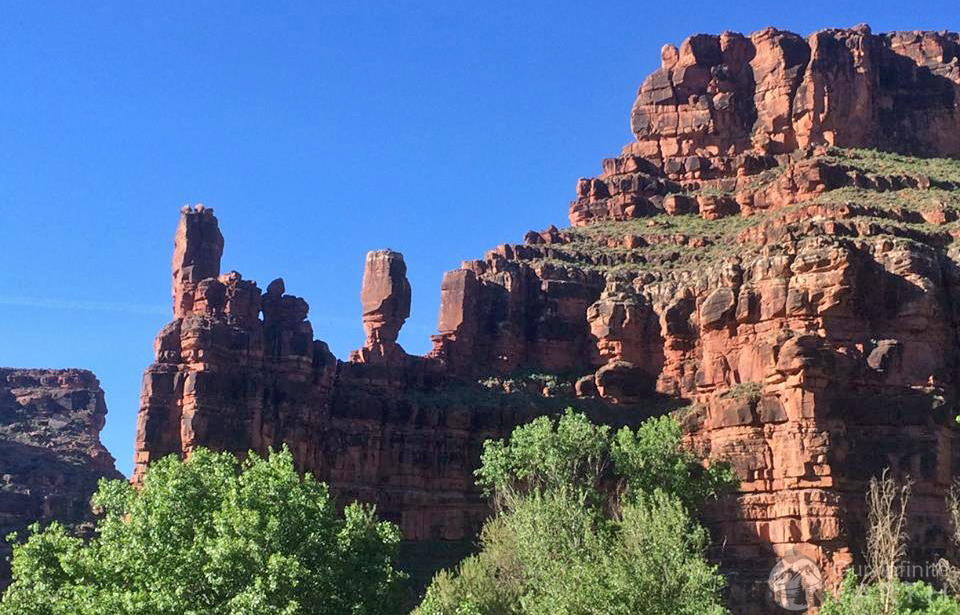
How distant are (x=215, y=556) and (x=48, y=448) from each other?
9032cm

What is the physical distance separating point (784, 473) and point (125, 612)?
38.4 meters

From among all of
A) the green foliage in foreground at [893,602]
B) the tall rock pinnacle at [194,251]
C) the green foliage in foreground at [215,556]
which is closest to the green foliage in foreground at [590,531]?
the green foliage in foreground at [215,556]

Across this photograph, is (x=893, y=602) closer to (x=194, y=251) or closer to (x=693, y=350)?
(x=693, y=350)

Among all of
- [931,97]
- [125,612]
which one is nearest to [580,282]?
[931,97]

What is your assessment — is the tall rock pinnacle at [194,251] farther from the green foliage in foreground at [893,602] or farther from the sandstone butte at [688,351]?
the green foliage in foreground at [893,602]

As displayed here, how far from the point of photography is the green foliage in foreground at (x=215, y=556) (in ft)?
149

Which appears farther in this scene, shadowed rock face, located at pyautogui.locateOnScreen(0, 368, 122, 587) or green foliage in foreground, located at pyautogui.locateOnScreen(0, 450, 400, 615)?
shadowed rock face, located at pyautogui.locateOnScreen(0, 368, 122, 587)

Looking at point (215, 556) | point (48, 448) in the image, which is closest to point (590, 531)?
point (215, 556)

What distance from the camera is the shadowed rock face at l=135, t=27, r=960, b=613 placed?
240ft

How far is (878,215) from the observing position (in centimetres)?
9394

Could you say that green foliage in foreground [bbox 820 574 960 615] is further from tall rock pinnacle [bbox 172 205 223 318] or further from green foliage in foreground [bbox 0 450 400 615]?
tall rock pinnacle [bbox 172 205 223 318]

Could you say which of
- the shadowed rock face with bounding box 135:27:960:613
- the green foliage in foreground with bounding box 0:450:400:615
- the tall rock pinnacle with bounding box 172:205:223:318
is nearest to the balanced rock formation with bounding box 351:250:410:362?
the shadowed rock face with bounding box 135:27:960:613

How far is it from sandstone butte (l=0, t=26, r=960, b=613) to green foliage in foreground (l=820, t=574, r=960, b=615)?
1463 cm

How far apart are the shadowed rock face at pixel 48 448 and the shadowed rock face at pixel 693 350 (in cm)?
2944
